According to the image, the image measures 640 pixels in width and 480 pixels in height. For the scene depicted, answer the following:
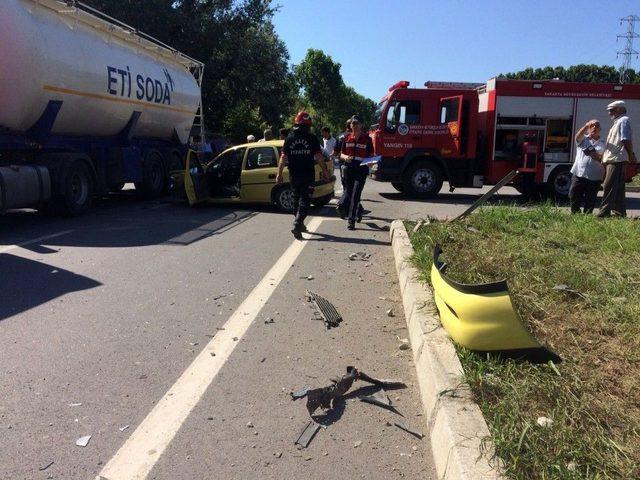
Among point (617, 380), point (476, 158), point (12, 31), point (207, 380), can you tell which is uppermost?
point (12, 31)

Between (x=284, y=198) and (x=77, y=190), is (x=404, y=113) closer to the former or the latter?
(x=284, y=198)

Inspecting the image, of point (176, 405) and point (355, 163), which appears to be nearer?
point (176, 405)

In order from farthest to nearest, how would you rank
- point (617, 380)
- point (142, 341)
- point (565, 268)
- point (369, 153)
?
point (369, 153) → point (565, 268) → point (142, 341) → point (617, 380)

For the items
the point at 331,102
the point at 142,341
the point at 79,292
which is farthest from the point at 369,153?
the point at 331,102

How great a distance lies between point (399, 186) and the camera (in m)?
15.0

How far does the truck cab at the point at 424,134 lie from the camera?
1396 cm

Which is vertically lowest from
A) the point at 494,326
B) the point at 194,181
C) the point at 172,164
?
the point at 494,326

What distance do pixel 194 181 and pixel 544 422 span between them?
966 centimetres

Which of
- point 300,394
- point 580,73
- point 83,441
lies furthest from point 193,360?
point 580,73

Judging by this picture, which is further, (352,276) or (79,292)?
(352,276)

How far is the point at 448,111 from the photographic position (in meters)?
14.0

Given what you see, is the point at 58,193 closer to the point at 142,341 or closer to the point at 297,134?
the point at 297,134

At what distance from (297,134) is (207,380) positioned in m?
5.64

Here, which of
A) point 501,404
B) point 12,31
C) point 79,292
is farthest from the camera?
point 12,31
